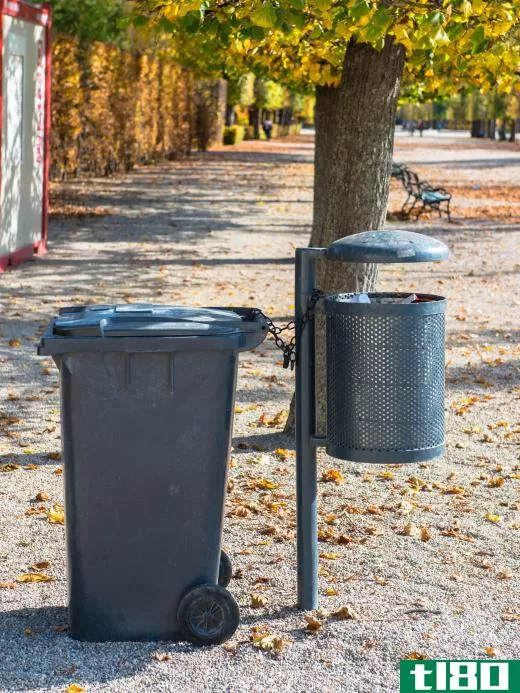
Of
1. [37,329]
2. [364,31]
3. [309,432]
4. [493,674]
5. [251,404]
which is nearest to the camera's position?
[493,674]

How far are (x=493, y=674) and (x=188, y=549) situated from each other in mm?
1094

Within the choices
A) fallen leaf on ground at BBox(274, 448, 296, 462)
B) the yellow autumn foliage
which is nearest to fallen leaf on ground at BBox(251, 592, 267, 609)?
fallen leaf on ground at BBox(274, 448, 296, 462)

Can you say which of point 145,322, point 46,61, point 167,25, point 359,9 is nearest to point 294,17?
point 359,9

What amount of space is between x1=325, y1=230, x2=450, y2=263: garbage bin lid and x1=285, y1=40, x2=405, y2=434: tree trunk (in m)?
2.43

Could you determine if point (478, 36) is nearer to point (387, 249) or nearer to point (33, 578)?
point (387, 249)

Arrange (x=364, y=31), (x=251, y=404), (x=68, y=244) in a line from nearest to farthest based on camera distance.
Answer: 1. (x=364, y=31)
2. (x=251, y=404)
3. (x=68, y=244)

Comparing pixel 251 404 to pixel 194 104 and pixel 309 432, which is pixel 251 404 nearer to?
pixel 309 432

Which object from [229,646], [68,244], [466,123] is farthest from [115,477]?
[466,123]

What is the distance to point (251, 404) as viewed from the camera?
25.6 ft

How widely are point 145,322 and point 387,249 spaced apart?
0.86 meters

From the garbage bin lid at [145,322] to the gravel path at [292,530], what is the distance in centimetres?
108

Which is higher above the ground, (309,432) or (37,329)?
(309,432)

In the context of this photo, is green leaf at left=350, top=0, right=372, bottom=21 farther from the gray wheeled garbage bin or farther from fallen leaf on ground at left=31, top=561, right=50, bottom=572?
fallen leaf on ground at left=31, top=561, right=50, bottom=572

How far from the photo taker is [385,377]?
13.7 feet
